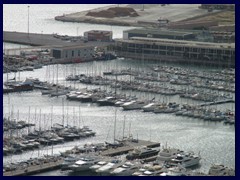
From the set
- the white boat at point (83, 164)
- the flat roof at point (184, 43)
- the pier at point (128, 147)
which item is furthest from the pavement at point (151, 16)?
the white boat at point (83, 164)

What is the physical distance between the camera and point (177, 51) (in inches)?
635

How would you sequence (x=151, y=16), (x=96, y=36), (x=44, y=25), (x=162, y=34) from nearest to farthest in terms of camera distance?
1. (x=162, y=34)
2. (x=96, y=36)
3. (x=44, y=25)
4. (x=151, y=16)

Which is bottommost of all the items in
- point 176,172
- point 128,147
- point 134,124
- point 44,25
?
point 176,172

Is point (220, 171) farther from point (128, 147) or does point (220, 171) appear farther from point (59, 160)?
point (59, 160)

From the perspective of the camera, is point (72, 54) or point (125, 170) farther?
point (72, 54)

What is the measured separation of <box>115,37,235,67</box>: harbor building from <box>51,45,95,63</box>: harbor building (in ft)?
2.67

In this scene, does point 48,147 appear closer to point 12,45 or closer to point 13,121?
point 13,121

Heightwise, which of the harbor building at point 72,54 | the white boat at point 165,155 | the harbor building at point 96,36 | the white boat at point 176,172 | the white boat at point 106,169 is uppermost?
the harbor building at point 96,36

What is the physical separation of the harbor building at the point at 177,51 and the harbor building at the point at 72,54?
815 millimetres

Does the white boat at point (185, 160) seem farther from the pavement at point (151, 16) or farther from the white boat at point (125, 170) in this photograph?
the pavement at point (151, 16)

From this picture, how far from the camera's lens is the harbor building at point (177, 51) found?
15.7m

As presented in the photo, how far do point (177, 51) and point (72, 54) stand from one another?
1930mm

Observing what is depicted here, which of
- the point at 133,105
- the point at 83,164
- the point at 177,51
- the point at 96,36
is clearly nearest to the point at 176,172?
the point at 83,164

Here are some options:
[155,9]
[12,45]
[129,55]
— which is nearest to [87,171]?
[129,55]
